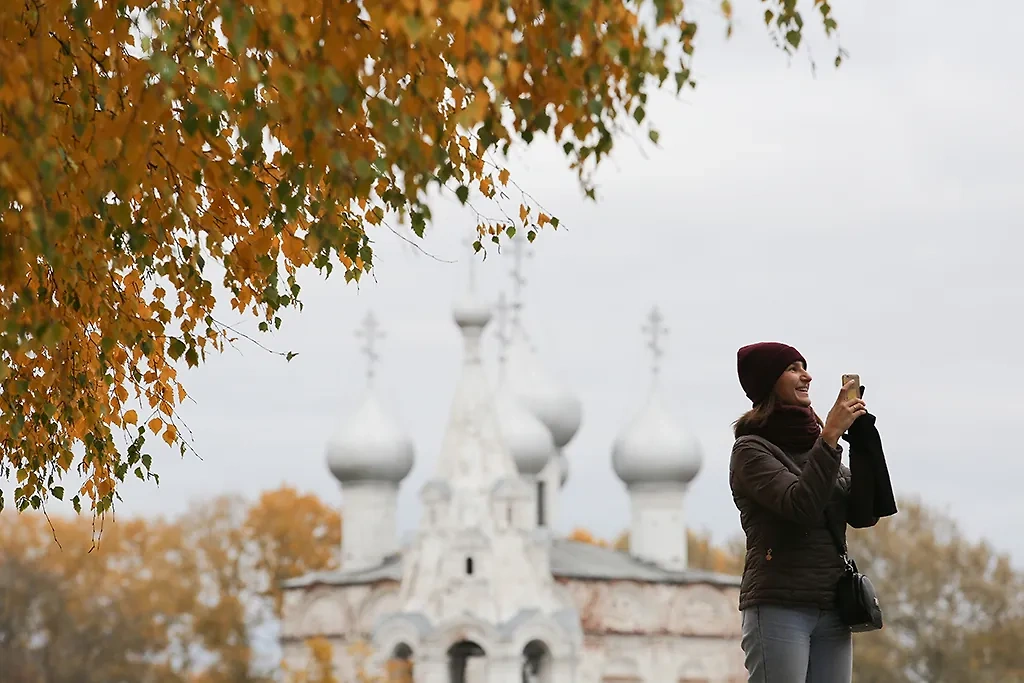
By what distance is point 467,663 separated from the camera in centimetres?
4544

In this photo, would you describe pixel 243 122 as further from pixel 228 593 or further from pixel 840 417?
pixel 228 593

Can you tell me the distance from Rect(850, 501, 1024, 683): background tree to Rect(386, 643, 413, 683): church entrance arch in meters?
9.46

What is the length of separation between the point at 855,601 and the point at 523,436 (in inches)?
1553

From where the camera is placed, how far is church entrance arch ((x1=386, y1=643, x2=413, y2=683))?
41750 millimetres

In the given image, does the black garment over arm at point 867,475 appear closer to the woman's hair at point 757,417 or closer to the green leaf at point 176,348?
the woman's hair at point 757,417

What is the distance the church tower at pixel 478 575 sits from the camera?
42844 millimetres

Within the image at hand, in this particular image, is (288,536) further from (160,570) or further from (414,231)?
(414,231)

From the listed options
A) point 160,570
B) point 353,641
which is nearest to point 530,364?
point 353,641

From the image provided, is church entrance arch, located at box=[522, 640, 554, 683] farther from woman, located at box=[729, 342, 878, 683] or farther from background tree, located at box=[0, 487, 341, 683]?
woman, located at box=[729, 342, 878, 683]

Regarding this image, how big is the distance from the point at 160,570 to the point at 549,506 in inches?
367

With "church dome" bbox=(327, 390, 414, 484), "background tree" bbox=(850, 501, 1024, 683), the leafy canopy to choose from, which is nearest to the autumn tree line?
"background tree" bbox=(850, 501, 1024, 683)

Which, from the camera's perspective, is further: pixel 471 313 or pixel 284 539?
pixel 284 539

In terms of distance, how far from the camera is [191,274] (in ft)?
23.1

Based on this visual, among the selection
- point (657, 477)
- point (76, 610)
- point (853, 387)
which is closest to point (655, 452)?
point (657, 477)
